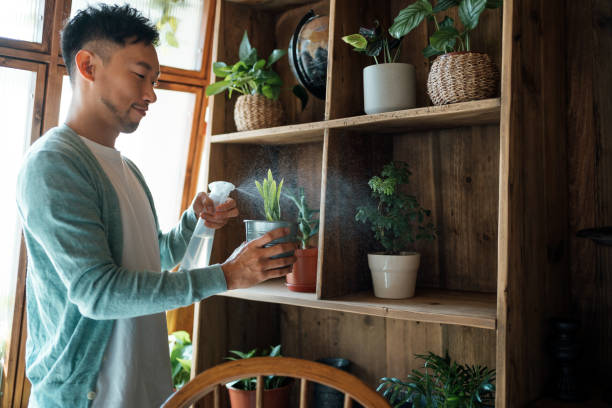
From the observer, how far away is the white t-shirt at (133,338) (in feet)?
4.13

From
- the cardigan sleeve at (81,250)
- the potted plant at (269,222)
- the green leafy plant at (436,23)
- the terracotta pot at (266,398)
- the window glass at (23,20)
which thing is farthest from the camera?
the window glass at (23,20)

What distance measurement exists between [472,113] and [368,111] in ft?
1.01

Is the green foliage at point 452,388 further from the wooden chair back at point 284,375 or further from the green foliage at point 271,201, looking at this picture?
the green foliage at point 271,201

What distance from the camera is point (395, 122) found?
1.47 m

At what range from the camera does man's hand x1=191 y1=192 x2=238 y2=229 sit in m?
1.62

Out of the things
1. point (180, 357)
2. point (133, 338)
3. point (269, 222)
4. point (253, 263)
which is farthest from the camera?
point (180, 357)

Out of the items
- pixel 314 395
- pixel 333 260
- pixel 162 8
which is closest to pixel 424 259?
pixel 333 260

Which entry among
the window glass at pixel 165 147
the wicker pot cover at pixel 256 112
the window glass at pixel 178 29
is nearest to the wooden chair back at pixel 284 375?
the wicker pot cover at pixel 256 112

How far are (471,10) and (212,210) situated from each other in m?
0.95

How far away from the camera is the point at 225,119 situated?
1910 millimetres

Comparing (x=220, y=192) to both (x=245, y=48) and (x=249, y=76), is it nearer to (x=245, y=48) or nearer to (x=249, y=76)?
(x=249, y=76)

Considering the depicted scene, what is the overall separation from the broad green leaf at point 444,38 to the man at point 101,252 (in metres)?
0.67

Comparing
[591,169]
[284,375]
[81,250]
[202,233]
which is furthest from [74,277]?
[591,169]

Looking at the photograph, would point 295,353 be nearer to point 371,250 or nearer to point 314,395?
point 314,395
